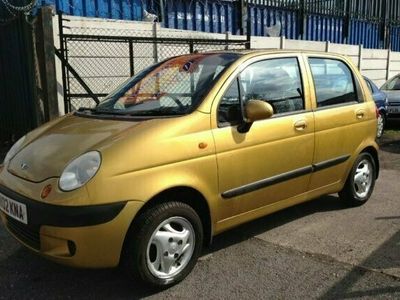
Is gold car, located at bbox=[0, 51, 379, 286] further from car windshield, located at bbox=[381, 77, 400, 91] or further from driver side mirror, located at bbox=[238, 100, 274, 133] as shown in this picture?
car windshield, located at bbox=[381, 77, 400, 91]

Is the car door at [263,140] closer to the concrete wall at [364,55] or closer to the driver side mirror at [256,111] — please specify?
the driver side mirror at [256,111]

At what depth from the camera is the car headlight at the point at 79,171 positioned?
10.4 feet

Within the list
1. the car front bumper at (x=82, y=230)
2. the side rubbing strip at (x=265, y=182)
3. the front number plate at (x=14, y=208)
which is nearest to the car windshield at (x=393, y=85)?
the side rubbing strip at (x=265, y=182)

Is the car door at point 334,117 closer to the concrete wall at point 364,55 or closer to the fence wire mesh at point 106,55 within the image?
the fence wire mesh at point 106,55

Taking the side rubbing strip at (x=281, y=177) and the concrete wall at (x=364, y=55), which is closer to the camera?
the side rubbing strip at (x=281, y=177)

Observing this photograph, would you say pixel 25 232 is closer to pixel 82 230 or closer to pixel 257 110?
pixel 82 230

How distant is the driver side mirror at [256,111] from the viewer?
12.6 ft

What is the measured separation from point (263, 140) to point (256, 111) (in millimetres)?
360

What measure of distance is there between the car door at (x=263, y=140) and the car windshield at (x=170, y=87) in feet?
0.62

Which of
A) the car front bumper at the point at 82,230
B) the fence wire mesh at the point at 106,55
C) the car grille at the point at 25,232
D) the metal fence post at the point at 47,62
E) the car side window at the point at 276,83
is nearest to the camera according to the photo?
the car front bumper at the point at 82,230

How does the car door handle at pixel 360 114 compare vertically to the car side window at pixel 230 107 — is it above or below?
below

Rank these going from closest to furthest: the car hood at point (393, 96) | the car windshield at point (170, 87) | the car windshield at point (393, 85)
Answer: the car windshield at point (170, 87), the car hood at point (393, 96), the car windshield at point (393, 85)

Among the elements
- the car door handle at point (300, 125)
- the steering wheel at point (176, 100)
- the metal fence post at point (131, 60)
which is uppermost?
the metal fence post at point (131, 60)

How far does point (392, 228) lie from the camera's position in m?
4.79
